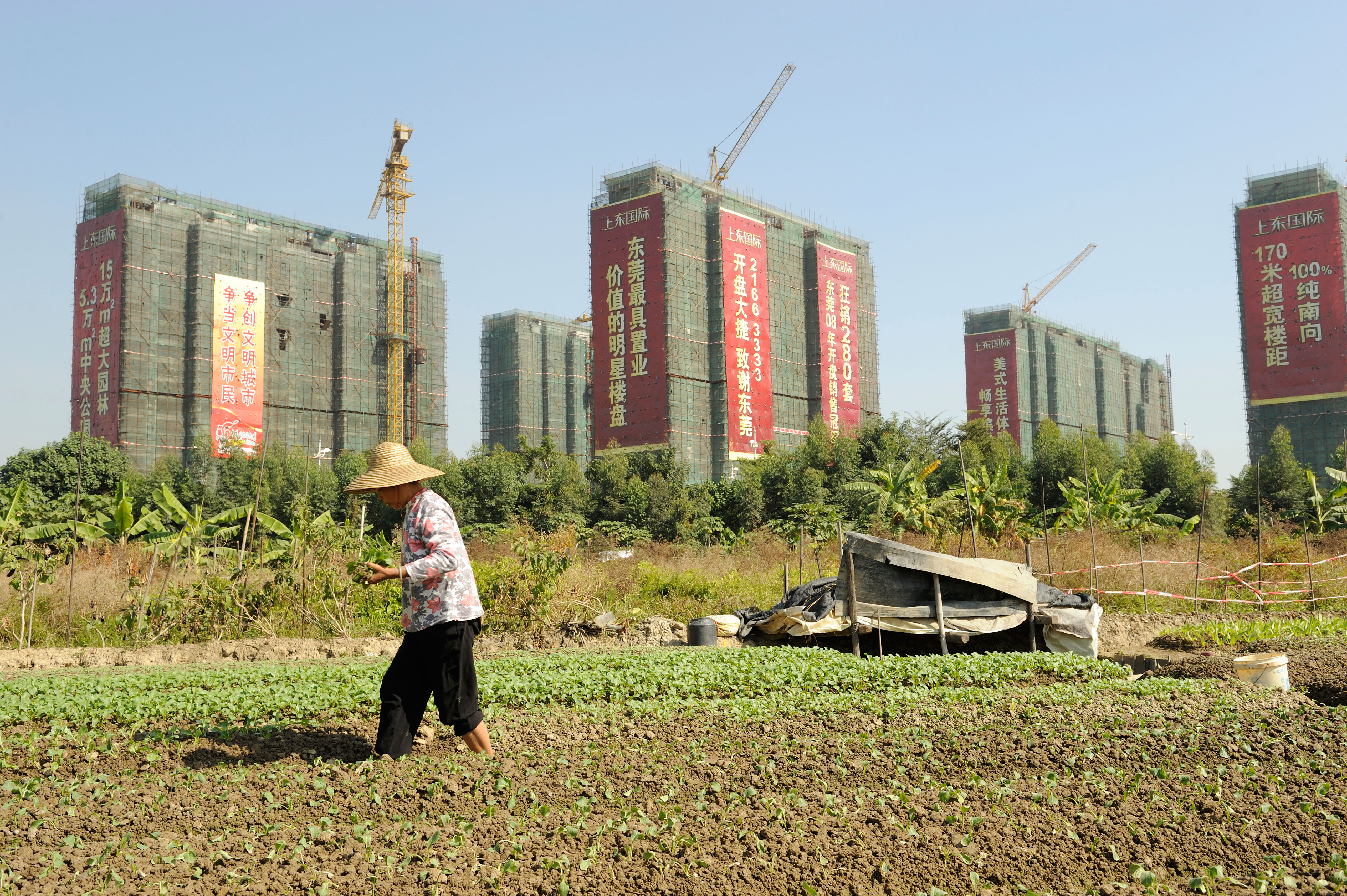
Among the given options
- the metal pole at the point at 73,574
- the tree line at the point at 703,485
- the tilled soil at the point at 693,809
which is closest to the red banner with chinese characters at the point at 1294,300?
the tree line at the point at 703,485

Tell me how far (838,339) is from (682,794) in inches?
2521

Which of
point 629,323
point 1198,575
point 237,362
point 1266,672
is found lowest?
point 1266,672

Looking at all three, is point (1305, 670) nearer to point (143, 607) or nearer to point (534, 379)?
point (143, 607)

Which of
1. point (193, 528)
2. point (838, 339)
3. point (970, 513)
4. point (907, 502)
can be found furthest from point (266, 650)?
point (838, 339)

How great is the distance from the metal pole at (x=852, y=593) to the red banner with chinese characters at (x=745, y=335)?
4800 cm

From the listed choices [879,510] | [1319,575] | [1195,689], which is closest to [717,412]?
[879,510]

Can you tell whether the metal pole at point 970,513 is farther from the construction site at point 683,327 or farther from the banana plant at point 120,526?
the construction site at point 683,327

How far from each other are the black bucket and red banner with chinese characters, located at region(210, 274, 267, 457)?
48199 mm

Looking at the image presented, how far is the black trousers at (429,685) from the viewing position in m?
4.68

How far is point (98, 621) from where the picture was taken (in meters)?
11.2

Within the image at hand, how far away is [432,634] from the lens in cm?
469

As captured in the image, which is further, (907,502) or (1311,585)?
(907,502)

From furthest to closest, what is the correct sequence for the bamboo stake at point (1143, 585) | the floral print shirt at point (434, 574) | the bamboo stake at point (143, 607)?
the bamboo stake at point (1143, 585), the bamboo stake at point (143, 607), the floral print shirt at point (434, 574)

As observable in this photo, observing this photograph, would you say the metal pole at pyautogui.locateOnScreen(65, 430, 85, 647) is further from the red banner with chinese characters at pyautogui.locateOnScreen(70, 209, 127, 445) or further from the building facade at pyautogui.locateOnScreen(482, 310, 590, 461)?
the building facade at pyautogui.locateOnScreen(482, 310, 590, 461)
